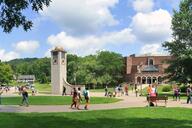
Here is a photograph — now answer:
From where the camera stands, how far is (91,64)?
12406cm

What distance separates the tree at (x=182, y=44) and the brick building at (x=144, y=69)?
78626 millimetres

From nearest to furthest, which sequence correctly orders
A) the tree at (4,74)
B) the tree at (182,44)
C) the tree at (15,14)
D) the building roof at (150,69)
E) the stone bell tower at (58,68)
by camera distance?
the tree at (15,14)
the tree at (182,44)
the stone bell tower at (58,68)
the building roof at (150,69)
the tree at (4,74)

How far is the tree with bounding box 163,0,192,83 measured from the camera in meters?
58.3

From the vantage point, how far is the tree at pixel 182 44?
58312 millimetres

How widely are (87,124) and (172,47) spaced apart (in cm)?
4054

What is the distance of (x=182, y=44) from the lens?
5866 cm

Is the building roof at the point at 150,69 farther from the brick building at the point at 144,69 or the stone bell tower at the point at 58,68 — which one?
the stone bell tower at the point at 58,68

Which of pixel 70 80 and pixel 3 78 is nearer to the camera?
pixel 70 80

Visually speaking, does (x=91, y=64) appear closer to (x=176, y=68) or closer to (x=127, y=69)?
(x=127, y=69)

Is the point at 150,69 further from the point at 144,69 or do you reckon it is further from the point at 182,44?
the point at 182,44

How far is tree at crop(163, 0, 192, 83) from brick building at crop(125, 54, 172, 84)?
258 ft

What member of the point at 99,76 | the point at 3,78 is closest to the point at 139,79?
the point at 99,76

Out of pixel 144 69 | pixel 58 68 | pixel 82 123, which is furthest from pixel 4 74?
pixel 82 123

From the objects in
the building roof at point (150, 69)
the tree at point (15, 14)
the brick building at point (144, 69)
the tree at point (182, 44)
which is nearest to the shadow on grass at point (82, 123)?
the tree at point (15, 14)
